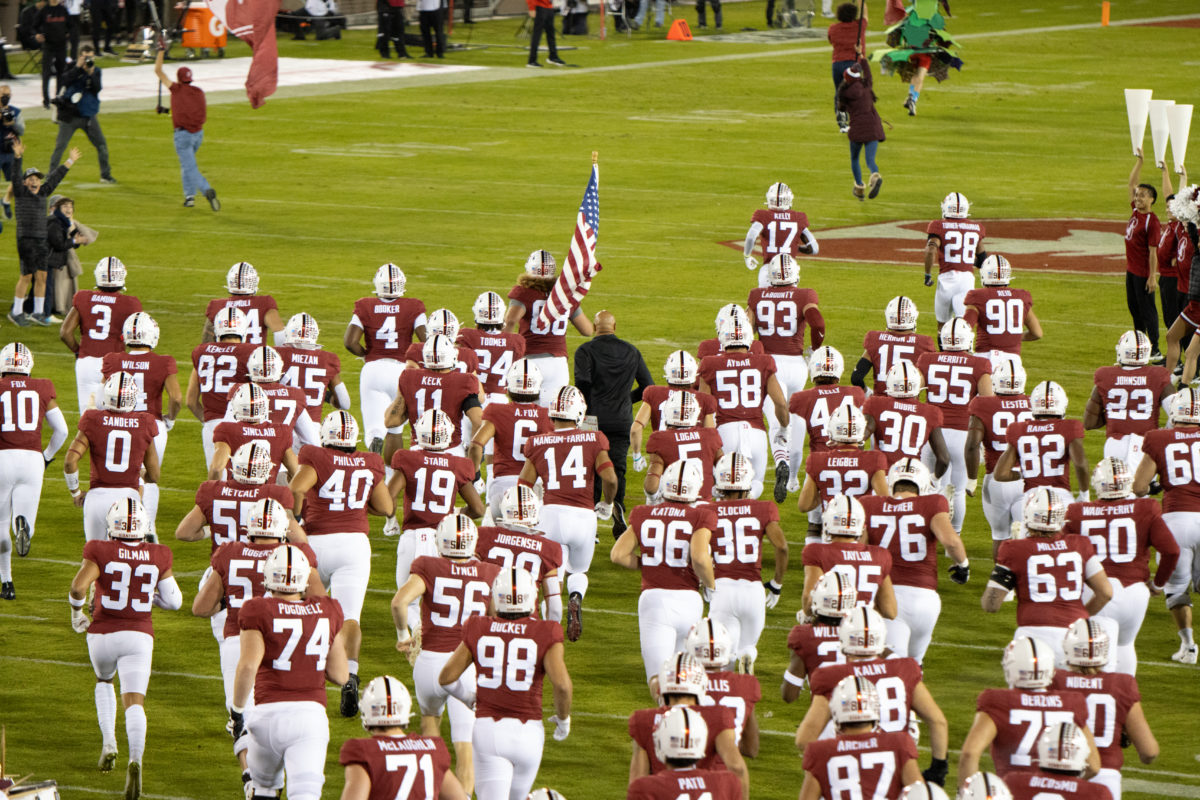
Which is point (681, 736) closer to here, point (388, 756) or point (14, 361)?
point (388, 756)

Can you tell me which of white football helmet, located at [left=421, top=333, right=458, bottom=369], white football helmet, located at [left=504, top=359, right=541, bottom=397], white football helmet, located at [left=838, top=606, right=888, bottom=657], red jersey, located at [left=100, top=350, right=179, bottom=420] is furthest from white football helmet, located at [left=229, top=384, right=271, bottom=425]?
white football helmet, located at [left=838, top=606, right=888, bottom=657]

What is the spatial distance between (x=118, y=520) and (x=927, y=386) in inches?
260

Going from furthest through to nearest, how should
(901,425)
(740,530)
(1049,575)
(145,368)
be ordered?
1. (145,368)
2. (901,425)
3. (740,530)
4. (1049,575)

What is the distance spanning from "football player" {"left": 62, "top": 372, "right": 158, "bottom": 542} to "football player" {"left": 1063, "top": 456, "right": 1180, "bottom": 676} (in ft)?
20.4

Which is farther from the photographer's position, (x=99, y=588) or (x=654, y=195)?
(x=654, y=195)

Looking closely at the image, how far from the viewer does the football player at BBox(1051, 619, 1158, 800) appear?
8.49 metres

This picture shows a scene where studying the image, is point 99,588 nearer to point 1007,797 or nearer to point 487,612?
point 487,612

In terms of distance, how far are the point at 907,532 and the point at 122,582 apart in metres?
4.53

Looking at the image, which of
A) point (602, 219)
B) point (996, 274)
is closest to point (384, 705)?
point (996, 274)

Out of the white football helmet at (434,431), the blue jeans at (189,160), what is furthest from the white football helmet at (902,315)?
the blue jeans at (189,160)

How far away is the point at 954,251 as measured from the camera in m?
18.3

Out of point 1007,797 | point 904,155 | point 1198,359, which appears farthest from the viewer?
point 904,155

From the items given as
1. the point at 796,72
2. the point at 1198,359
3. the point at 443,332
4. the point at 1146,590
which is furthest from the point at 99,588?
the point at 796,72

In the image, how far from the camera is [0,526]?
43.0 feet
